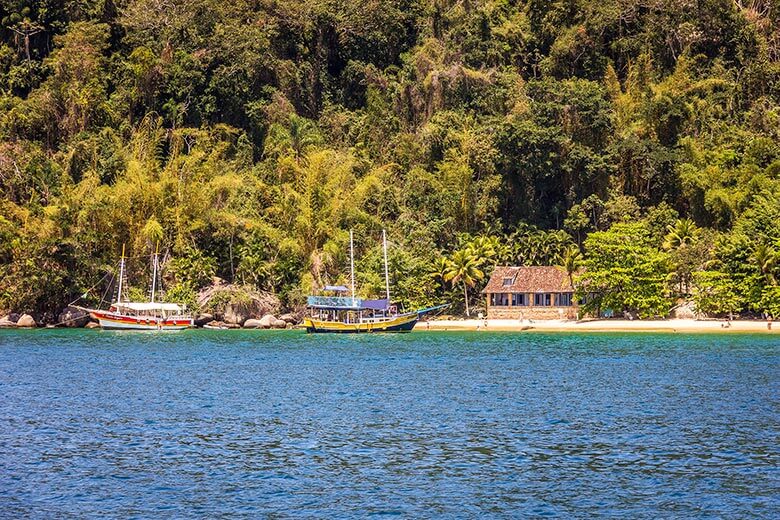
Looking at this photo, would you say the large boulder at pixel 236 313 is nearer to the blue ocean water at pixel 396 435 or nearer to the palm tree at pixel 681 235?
the blue ocean water at pixel 396 435

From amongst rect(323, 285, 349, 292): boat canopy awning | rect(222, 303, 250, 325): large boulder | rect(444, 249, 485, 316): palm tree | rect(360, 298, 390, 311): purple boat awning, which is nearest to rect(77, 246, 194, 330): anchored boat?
rect(222, 303, 250, 325): large boulder

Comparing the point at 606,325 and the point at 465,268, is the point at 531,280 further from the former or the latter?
the point at 606,325

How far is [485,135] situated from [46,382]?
138 feet

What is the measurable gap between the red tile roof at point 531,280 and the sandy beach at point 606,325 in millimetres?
2203

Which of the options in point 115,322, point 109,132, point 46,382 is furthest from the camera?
point 109,132

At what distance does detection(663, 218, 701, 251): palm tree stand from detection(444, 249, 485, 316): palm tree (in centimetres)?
1265

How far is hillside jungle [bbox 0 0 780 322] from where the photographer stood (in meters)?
67.6

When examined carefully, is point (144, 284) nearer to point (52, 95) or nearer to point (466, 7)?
point (52, 95)

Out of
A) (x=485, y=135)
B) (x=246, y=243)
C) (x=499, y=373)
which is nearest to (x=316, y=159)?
(x=246, y=243)

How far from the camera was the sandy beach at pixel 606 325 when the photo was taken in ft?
193

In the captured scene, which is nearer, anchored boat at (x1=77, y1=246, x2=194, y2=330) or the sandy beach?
the sandy beach

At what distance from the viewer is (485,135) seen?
72.7 m

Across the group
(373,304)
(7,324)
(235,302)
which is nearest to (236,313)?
(235,302)

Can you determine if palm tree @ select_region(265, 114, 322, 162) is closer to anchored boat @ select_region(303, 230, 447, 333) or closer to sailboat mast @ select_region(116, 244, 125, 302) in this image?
anchored boat @ select_region(303, 230, 447, 333)
